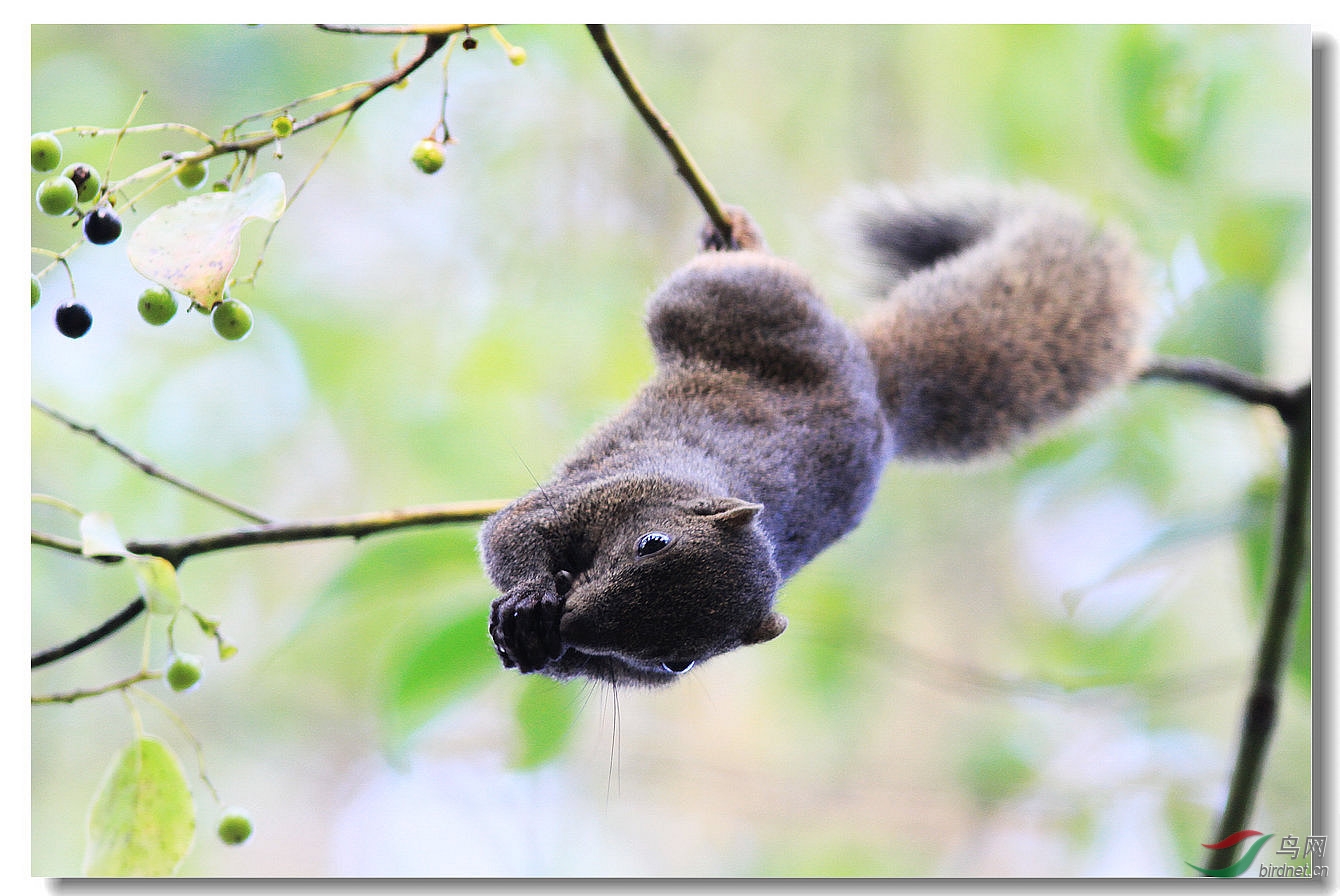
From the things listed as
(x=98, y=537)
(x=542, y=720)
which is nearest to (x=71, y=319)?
(x=98, y=537)

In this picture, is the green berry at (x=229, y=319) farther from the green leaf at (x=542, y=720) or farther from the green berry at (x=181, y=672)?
the green leaf at (x=542, y=720)

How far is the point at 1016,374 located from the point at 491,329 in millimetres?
1101

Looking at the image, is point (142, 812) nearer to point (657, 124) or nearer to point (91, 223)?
point (91, 223)

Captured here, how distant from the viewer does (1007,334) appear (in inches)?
68.9

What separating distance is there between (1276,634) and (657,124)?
1176 mm

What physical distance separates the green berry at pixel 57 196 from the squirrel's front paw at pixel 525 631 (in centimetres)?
51

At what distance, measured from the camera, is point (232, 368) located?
2.33 m

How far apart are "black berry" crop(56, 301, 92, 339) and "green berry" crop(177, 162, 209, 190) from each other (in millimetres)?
157

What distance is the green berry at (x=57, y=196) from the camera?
102cm

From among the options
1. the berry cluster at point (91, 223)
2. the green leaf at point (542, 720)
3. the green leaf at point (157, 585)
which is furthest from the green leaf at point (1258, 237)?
the green leaf at point (157, 585)

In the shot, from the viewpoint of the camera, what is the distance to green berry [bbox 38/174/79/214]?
3.34 feet

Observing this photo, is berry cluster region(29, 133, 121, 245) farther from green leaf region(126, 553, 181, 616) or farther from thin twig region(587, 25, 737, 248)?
thin twig region(587, 25, 737, 248)

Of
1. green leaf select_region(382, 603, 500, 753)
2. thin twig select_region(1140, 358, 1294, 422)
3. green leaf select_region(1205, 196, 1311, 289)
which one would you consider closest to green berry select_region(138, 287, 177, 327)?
green leaf select_region(382, 603, 500, 753)

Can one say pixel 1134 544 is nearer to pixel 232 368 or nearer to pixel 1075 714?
pixel 1075 714
